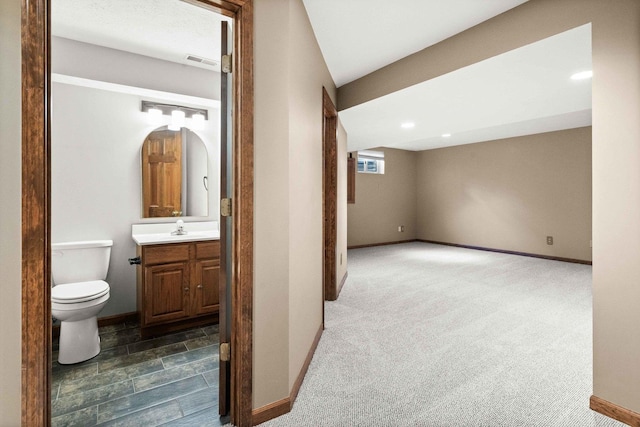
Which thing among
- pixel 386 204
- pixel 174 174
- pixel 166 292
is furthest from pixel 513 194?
pixel 166 292

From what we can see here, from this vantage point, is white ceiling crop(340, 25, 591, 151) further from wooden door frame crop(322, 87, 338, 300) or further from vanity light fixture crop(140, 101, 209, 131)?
vanity light fixture crop(140, 101, 209, 131)

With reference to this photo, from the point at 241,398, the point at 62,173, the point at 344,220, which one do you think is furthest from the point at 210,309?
the point at 344,220

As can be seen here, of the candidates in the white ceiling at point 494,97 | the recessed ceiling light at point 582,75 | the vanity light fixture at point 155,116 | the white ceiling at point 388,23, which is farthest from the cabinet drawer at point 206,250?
the recessed ceiling light at point 582,75

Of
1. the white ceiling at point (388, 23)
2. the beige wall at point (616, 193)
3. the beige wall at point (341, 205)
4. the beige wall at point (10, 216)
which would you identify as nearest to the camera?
the beige wall at point (10, 216)

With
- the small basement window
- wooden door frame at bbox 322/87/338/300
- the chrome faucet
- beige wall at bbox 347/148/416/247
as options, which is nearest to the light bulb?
the chrome faucet

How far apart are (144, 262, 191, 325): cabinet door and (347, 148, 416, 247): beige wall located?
4.40 m

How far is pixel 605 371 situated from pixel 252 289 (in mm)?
1874

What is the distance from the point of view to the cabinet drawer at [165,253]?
2465 millimetres

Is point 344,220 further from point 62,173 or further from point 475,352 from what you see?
point 62,173

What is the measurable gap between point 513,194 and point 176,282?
636 cm

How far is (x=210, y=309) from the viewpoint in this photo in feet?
9.00

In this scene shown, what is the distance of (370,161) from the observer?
7.16 meters

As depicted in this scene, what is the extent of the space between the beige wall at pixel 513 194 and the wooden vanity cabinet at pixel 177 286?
598 centimetres

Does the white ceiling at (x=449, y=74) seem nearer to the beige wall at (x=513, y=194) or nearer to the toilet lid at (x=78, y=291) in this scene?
the toilet lid at (x=78, y=291)
